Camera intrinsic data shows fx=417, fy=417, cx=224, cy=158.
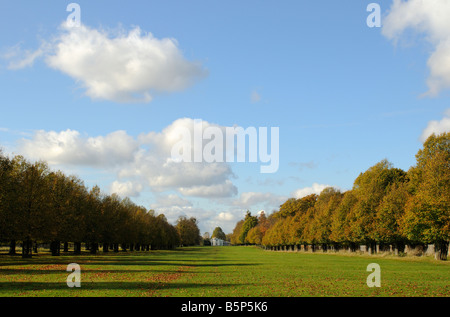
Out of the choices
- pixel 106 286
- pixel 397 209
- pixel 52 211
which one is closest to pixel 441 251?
pixel 397 209

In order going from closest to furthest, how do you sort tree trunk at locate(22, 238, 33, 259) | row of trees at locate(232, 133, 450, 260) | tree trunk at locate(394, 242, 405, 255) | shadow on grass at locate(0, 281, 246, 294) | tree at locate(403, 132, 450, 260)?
shadow on grass at locate(0, 281, 246, 294) → tree at locate(403, 132, 450, 260) → row of trees at locate(232, 133, 450, 260) → tree trunk at locate(22, 238, 33, 259) → tree trunk at locate(394, 242, 405, 255)

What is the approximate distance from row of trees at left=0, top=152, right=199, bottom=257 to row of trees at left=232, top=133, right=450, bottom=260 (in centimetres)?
5218

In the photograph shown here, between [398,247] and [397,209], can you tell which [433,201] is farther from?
[398,247]

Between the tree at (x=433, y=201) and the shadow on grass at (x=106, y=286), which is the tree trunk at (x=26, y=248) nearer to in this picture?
the shadow on grass at (x=106, y=286)

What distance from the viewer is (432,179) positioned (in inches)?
2345

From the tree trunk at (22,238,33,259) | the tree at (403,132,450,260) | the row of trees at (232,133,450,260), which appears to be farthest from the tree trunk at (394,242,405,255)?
the tree trunk at (22,238,33,259)

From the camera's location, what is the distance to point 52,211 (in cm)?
6788

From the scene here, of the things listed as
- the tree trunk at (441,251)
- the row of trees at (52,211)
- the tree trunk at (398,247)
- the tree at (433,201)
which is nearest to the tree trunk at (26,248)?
the row of trees at (52,211)

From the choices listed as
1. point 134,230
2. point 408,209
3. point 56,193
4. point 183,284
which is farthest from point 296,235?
point 183,284

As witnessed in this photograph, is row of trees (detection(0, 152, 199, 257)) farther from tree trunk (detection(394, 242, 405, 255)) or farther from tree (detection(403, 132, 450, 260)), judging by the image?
tree trunk (detection(394, 242, 405, 255))

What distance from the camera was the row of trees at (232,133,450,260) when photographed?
2277 inches

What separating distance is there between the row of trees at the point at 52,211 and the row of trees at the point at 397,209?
5218 cm
